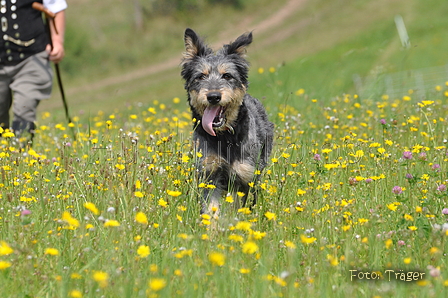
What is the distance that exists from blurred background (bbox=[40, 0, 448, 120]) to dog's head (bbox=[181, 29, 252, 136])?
61.2 ft

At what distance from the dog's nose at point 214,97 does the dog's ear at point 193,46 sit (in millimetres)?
822

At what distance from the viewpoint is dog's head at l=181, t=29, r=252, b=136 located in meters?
5.71

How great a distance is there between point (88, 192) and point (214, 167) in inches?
54.0

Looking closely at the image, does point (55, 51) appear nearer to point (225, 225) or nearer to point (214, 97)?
point (214, 97)

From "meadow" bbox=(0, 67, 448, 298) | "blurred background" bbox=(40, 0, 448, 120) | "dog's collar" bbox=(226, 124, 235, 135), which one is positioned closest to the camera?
"meadow" bbox=(0, 67, 448, 298)

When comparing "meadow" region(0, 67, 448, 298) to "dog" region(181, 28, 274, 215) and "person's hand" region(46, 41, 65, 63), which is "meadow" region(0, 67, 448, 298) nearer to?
"dog" region(181, 28, 274, 215)

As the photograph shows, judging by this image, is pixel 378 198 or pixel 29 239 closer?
pixel 29 239

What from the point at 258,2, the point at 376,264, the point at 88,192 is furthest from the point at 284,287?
the point at 258,2

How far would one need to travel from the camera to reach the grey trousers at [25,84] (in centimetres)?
789

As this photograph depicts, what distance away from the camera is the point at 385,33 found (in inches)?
1339

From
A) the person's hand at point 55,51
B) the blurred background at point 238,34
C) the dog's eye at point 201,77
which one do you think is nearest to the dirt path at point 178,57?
the blurred background at point 238,34

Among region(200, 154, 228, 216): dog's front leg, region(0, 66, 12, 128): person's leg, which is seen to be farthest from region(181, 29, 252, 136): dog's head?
region(0, 66, 12, 128): person's leg

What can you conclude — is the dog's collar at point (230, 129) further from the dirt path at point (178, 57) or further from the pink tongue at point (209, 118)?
the dirt path at point (178, 57)

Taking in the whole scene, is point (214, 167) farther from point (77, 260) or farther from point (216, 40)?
point (216, 40)
